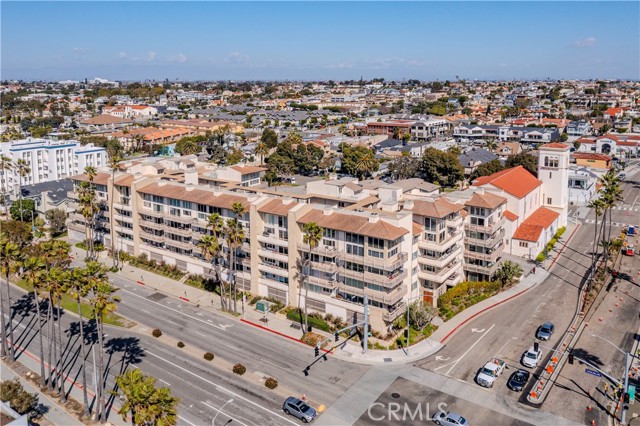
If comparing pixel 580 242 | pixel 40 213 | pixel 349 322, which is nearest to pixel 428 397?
pixel 349 322

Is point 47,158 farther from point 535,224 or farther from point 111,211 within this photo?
point 535,224

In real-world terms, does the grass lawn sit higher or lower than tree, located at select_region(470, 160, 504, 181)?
lower

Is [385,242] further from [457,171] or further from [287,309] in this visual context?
[457,171]

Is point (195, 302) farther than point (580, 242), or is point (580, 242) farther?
point (580, 242)

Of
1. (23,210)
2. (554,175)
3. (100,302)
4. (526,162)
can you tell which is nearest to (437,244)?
(100,302)

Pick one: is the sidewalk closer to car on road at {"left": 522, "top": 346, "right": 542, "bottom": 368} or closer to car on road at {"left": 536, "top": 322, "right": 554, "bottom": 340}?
car on road at {"left": 536, "top": 322, "right": 554, "bottom": 340}

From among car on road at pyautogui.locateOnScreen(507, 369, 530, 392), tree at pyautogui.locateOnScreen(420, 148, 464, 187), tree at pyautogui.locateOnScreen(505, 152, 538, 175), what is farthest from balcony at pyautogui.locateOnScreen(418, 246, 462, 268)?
tree at pyautogui.locateOnScreen(505, 152, 538, 175)
